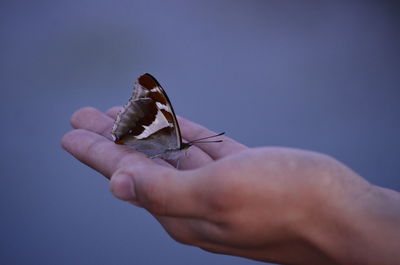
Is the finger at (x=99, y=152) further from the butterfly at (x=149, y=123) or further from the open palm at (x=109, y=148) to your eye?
the butterfly at (x=149, y=123)

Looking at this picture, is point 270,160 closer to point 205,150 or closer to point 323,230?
point 323,230

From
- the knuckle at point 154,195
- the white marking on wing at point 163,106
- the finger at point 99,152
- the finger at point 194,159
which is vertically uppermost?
the white marking on wing at point 163,106

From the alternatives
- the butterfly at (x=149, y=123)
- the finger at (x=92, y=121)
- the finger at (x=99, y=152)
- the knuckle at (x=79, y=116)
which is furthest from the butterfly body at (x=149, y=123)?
the knuckle at (x=79, y=116)

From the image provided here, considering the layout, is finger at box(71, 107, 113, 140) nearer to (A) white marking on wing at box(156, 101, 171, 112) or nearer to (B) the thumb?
(A) white marking on wing at box(156, 101, 171, 112)

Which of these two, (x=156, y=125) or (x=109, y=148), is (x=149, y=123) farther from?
(x=109, y=148)

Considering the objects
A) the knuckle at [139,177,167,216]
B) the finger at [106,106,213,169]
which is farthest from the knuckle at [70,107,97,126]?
the knuckle at [139,177,167,216]
